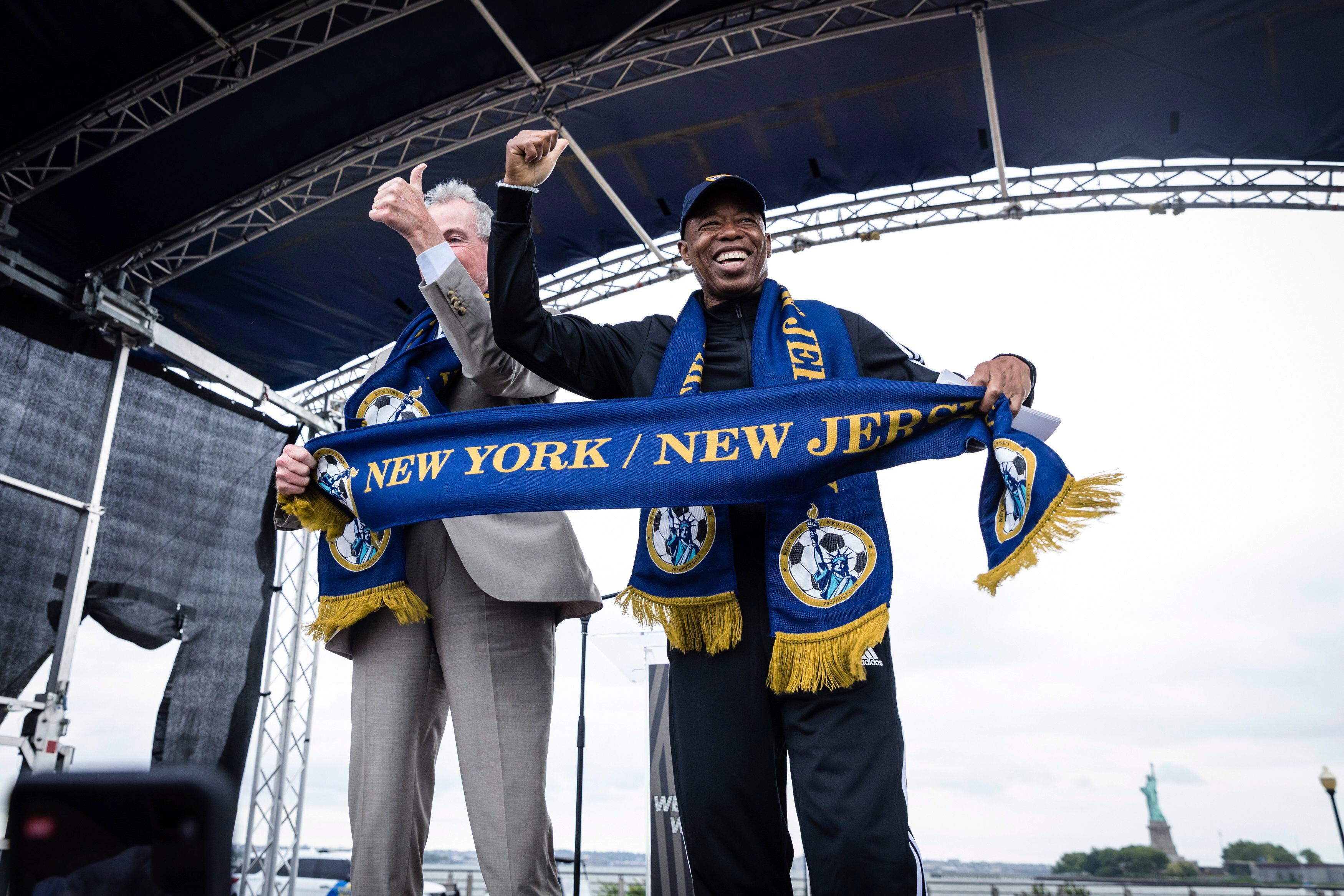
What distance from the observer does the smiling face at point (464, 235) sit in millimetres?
1944

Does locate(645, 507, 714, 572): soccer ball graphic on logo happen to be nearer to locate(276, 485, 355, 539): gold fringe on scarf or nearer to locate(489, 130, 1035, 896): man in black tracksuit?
locate(489, 130, 1035, 896): man in black tracksuit

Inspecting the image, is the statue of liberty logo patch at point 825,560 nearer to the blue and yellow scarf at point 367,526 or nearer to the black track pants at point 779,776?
the black track pants at point 779,776

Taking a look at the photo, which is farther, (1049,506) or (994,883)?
(994,883)

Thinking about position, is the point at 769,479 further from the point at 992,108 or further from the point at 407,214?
the point at 992,108

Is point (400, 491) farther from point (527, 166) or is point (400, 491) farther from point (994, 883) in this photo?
point (994, 883)

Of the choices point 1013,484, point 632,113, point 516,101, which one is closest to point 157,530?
point 516,101

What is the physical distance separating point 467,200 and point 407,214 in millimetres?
412

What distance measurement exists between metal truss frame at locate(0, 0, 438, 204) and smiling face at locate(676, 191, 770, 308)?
3740 mm

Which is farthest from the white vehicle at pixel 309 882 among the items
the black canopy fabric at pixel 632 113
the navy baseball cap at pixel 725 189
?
the black canopy fabric at pixel 632 113

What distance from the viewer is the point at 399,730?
1646 millimetres

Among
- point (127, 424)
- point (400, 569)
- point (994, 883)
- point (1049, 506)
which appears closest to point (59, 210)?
point (127, 424)

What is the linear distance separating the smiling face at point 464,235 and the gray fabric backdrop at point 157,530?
3.83 meters

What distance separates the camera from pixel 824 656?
1.34m

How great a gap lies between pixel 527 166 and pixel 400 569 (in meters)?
0.79
